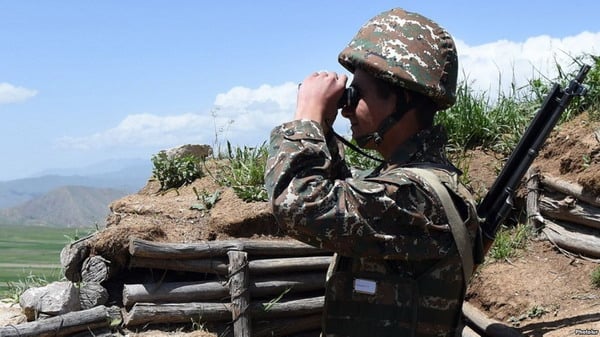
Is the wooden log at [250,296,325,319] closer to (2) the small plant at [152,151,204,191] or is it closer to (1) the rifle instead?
(2) the small plant at [152,151,204,191]

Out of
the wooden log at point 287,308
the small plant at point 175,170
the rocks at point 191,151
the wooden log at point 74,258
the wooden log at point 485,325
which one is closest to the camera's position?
the wooden log at point 485,325

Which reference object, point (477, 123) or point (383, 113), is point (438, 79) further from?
point (477, 123)

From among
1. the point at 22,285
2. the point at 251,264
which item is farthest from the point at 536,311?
the point at 22,285

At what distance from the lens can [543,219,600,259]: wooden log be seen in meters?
5.80

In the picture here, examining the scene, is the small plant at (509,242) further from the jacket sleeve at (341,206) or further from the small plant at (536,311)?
the jacket sleeve at (341,206)

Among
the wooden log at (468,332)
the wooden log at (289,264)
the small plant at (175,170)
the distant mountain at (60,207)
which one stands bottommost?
the distant mountain at (60,207)

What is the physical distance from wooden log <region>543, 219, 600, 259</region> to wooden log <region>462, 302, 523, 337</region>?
940 mm

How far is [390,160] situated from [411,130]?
0.14 meters

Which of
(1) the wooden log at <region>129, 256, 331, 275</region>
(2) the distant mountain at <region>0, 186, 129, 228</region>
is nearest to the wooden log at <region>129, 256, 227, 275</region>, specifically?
(1) the wooden log at <region>129, 256, 331, 275</region>

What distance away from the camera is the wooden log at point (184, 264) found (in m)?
5.53

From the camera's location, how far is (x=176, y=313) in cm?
548

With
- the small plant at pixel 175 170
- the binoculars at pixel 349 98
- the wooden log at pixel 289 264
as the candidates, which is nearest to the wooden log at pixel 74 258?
the wooden log at pixel 289 264

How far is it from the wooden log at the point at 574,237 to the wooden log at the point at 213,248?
6.21ft

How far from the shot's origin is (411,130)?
2.76m
